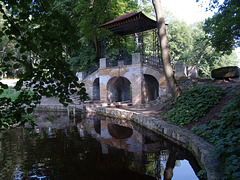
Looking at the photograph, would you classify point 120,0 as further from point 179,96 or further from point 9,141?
point 9,141

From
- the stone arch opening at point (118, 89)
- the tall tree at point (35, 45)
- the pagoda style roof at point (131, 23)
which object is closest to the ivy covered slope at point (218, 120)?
the tall tree at point (35, 45)

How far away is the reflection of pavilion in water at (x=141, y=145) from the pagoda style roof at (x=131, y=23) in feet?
25.4

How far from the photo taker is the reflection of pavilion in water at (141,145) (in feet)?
17.7

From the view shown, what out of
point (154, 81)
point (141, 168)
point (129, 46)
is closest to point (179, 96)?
point (141, 168)

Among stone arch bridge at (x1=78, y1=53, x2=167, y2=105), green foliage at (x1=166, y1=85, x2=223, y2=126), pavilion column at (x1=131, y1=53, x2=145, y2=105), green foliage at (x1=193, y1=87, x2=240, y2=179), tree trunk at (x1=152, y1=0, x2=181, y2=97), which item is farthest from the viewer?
pavilion column at (x1=131, y1=53, x2=145, y2=105)

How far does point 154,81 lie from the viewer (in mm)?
16656

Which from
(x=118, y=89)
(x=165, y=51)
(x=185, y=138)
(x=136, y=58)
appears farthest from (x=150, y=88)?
(x=185, y=138)

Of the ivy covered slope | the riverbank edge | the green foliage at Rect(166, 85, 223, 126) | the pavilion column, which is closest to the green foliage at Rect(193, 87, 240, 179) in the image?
the ivy covered slope

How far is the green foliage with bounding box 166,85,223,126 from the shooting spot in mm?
7320

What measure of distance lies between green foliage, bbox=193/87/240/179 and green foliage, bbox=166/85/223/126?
85cm

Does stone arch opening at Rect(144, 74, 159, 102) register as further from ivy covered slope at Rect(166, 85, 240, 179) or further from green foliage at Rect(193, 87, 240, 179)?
green foliage at Rect(193, 87, 240, 179)

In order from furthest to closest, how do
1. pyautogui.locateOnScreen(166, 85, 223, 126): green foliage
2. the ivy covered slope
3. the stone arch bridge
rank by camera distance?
the stone arch bridge → pyautogui.locateOnScreen(166, 85, 223, 126): green foliage → the ivy covered slope

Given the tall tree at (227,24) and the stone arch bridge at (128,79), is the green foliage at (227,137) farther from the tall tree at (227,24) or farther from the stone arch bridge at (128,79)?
the stone arch bridge at (128,79)

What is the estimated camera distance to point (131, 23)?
14.4 meters
